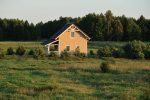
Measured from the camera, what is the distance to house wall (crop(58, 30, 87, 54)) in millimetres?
56812

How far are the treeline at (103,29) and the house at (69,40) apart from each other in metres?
29.0

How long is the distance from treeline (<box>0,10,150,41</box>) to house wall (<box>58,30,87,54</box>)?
28784mm

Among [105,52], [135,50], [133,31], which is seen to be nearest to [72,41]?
[105,52]

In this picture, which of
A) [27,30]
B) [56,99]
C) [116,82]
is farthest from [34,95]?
[27,30]

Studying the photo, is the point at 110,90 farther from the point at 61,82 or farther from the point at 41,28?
the point at 41,28

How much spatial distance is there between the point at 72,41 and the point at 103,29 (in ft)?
104

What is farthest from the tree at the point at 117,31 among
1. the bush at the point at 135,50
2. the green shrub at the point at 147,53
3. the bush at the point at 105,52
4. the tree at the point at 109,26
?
the green shrub at the point at 147,53

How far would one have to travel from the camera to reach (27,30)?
104m

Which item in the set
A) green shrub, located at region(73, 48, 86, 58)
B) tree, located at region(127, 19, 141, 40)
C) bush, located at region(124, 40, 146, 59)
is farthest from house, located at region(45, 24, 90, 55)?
tree, located at region(127, 19, 141, 40)

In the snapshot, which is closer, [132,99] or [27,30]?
[132,99]

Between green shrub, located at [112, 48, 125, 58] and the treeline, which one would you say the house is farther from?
the treeline

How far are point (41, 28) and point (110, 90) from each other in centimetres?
9424

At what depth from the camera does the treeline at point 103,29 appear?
283 feet

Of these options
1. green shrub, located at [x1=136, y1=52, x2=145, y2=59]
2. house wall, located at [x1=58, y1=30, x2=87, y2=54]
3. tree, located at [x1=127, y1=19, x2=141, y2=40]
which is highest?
tree, located at [x1=127, y1=19, x2=141, y2=40]
